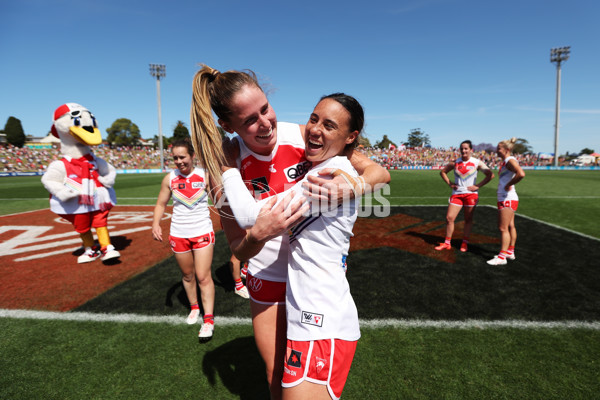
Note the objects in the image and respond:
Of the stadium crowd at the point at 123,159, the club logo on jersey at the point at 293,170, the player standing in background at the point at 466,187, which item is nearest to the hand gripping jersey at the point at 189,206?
the club logo on jersey at the point at 293,170

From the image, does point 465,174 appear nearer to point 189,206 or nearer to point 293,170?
point 189,206

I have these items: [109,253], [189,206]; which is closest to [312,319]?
[189,206]

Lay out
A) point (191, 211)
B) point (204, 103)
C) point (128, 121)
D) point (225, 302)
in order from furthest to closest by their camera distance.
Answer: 1. point (128, 121)
2. point (225, 302)
3. point (191, 211)
4. point (204, 103)

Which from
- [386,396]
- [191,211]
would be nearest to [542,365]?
[386,396]

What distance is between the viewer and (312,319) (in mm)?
1354

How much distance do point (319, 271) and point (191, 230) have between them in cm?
279

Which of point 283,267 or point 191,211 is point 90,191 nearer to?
point 191,211

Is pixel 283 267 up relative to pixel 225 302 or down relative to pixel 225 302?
up

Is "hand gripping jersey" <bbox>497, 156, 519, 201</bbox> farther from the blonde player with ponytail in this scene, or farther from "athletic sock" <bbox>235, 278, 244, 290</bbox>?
the blonde player with ponytail

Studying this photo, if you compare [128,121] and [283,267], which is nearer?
[283,267]

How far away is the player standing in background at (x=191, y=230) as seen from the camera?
3738mm

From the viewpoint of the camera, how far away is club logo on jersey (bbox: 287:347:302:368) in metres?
1.34

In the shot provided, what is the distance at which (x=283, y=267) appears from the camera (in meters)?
1.77

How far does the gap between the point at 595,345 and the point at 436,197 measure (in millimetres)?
12641
